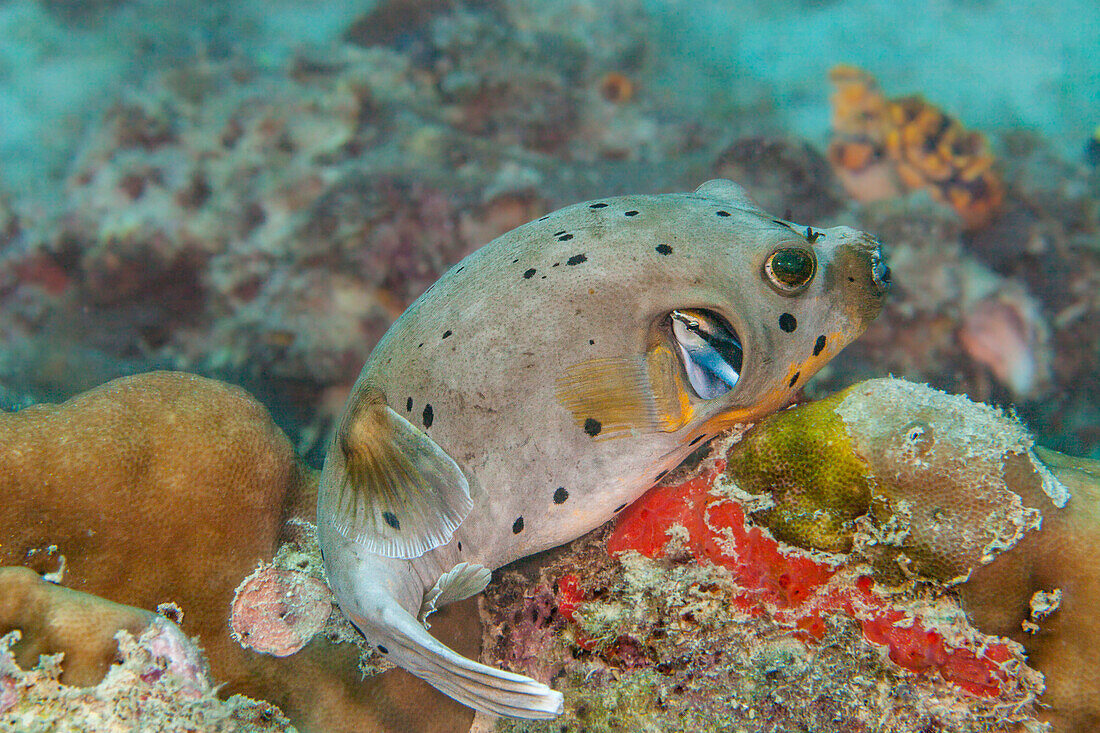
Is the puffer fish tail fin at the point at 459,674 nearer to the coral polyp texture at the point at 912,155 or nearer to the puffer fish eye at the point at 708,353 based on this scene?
the puffer fish eye at the point at 708,353

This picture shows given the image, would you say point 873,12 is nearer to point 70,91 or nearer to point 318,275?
point 318,275

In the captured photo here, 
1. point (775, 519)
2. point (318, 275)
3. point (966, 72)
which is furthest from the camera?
point (966, 72)

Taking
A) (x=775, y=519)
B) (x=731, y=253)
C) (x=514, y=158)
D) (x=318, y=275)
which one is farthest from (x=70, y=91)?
(x=775, y=519)

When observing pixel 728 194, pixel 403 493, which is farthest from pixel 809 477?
pixel 403 493

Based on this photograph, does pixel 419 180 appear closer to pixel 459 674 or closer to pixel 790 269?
pixel 790 269

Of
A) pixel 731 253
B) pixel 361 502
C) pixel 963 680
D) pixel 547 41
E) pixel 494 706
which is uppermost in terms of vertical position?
pixel 547 41

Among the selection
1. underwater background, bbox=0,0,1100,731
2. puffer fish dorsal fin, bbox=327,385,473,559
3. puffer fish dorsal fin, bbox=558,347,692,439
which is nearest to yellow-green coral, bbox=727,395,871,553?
puffer fish dorsal fin, bbox=558,347,692,439

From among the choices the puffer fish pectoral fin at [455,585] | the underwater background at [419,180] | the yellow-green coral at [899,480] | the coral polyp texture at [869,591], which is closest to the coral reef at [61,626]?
the puffer fish pectoral fin at [455,585]
